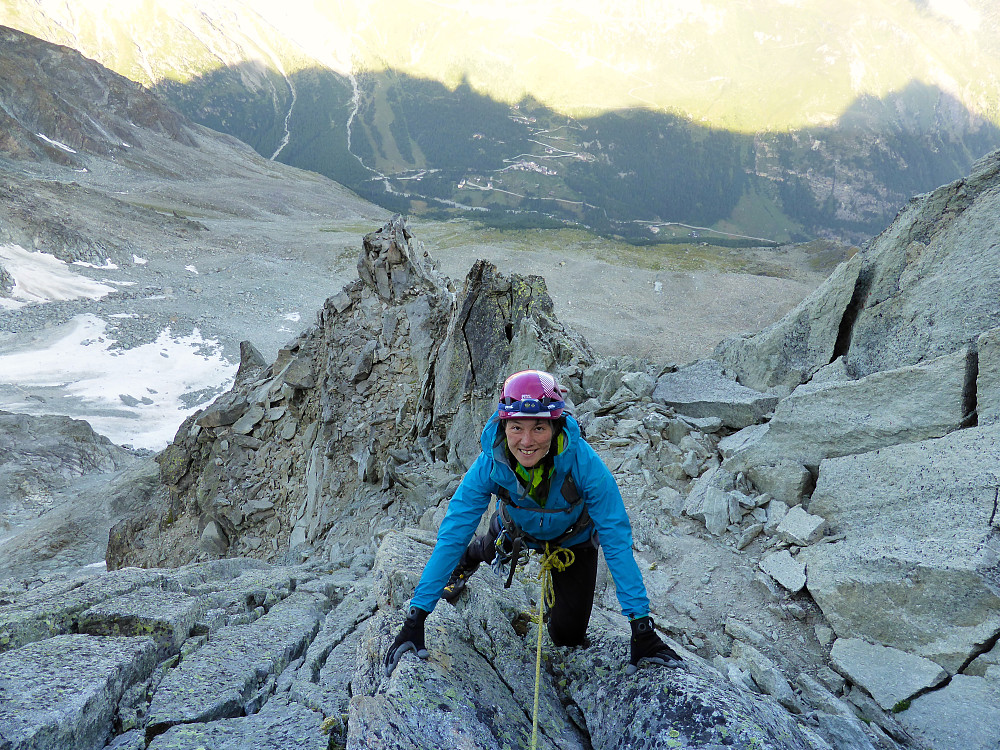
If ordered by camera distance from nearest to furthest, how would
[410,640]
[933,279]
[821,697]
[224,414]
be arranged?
[410,640] < [821,697] < [933,279] < [224,414]

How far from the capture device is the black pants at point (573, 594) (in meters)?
5.38

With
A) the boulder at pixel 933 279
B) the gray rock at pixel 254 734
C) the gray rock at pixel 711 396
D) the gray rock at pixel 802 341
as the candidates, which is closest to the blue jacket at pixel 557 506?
the gray rock at pixel 254 734

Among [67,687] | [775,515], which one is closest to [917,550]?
[775,515]

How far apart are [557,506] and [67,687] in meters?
4.77

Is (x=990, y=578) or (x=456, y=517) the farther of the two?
(x=990, y=578)

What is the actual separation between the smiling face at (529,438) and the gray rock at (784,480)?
5877 mm

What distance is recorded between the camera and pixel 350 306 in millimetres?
19281

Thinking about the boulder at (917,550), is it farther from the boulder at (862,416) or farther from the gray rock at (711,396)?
the gray rock at (711,396)

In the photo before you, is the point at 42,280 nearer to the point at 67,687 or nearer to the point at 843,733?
the point at 67,687

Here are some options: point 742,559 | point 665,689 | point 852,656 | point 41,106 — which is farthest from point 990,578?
point 41,106

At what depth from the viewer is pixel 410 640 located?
186 inches

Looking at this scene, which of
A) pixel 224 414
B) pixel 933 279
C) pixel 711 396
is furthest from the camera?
pixel 224 414

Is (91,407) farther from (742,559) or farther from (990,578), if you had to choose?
(990,578)

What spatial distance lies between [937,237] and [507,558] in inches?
399
